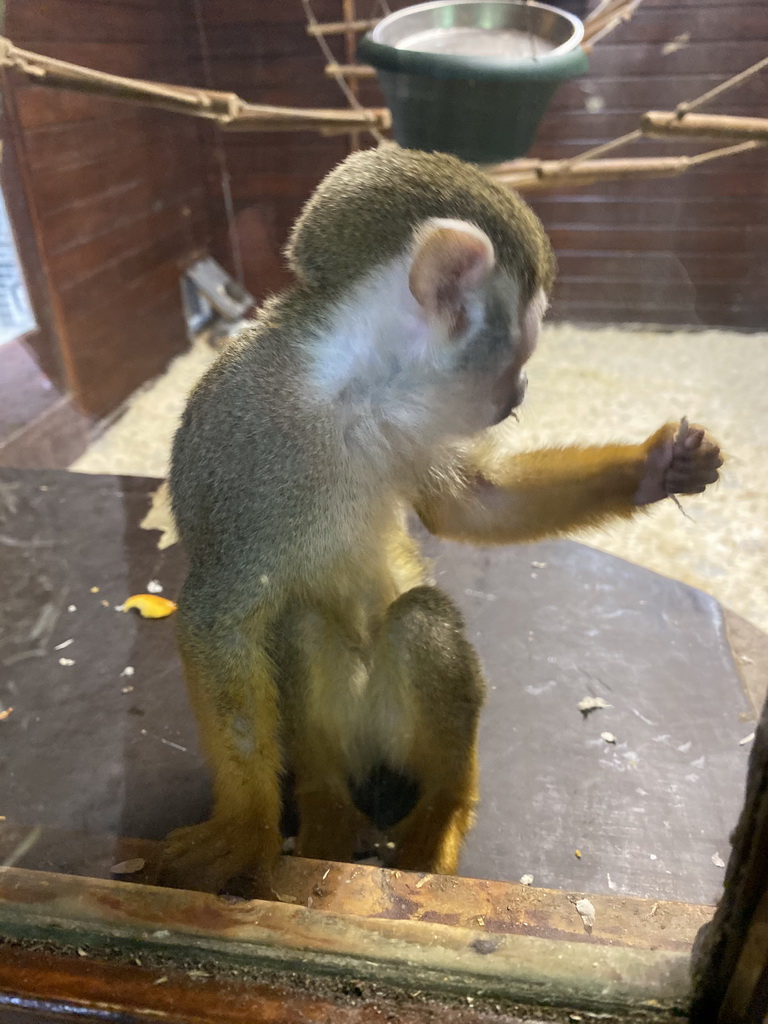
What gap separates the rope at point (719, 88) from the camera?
1058mm

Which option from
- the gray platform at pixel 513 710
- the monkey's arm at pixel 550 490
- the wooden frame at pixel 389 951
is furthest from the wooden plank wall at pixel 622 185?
the wooden frame at pixel 389 951

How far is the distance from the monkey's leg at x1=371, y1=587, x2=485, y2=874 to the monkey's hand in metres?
0.38

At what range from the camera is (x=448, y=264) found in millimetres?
878

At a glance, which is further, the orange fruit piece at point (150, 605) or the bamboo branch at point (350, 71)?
the orange fruit piece at point (150, 605)

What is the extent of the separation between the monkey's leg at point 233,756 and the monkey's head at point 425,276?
409 millimetres

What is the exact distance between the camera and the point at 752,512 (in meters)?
1.84

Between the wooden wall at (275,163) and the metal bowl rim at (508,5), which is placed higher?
the metal bowl rim at (508,5)

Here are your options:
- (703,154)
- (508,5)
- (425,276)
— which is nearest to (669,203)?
(703,154)

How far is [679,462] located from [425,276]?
532 millimetres

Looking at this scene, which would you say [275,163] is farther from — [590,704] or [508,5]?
[590,704]

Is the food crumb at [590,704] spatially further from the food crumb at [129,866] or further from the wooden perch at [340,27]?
the wooden perch at [340,27]

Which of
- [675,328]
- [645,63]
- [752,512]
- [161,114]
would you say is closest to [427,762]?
[675,328]

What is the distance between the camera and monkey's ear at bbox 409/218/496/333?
85cm

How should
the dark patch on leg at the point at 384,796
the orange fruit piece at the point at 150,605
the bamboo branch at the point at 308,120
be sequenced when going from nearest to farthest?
the dark patch on leg at the point at 384,796 < the bamboo branch at the point at 308,120 < the orange fruit piece at the point at 150,605
